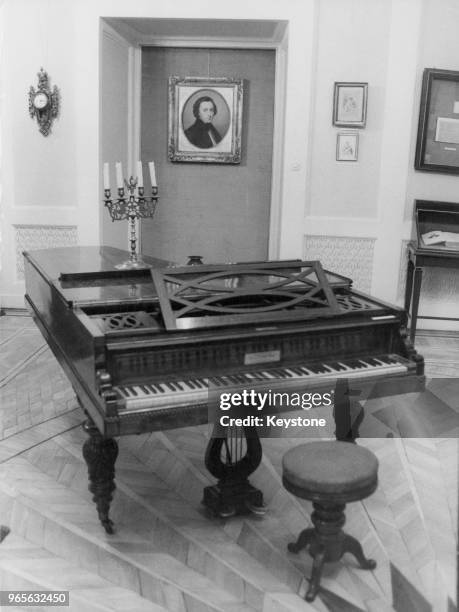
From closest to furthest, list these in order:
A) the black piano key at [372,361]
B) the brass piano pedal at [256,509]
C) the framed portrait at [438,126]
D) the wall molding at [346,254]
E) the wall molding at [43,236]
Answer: the black piano key at [372,361] → the brass piano pedal at [256,509] → the framed portrait at [438,126] → the wall molding at [346,254] → the wall molding at [43,236]

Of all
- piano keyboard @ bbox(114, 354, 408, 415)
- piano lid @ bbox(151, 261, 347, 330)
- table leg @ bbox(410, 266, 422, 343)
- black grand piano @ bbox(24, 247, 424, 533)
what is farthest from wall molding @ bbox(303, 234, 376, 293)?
piano keyboard @ bbox(114, 354, 408, 415)

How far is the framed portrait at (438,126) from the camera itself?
18.4 ft

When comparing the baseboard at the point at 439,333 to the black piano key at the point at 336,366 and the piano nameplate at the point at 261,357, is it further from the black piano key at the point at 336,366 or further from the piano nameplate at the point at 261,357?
the piano nameplate at the point at 261,357

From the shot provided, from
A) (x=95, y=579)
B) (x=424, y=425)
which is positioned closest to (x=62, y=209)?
(x=424, y=425)

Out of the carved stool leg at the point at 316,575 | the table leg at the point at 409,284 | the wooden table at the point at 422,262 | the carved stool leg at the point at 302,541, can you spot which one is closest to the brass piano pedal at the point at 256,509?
the carved stool leg at the point at 302,541

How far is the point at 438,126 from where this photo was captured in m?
5.68

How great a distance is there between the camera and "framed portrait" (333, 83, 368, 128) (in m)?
5.62

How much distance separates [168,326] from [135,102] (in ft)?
15.2

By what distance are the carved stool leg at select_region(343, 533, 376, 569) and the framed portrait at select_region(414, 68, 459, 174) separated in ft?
Answer: 13.0

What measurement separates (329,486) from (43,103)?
460cm

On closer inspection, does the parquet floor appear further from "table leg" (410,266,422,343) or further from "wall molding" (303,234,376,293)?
"wall molding" (303,234,376,293)

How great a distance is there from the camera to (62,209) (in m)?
6.03

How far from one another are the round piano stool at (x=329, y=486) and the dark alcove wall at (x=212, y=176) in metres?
4.48
